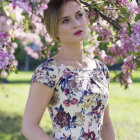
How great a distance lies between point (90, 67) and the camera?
3.32 m

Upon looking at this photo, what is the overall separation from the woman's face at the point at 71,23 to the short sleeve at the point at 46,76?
0.30 m

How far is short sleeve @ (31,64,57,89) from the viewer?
9.59 ft

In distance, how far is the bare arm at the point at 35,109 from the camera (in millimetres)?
2865

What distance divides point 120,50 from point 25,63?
105 feet

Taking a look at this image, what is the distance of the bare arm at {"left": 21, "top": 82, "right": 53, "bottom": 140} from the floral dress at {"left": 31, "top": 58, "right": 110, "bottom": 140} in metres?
0.07

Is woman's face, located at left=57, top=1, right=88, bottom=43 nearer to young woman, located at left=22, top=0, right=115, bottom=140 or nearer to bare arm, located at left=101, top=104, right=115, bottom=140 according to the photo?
young woman, located at left=22, top=0, right=115, bottom=140

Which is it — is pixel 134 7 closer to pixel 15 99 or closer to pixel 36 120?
pixel 36 120

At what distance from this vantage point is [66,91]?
118 inches

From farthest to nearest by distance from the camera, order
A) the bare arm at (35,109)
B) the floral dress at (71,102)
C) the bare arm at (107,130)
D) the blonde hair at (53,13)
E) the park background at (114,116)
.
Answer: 1. the park background at (114,116)
2. the bare arm at (107,130)
3. the blonde hair at (53,13)
4. the floral dress at (71,102)
5. the bare arm at (35,109)

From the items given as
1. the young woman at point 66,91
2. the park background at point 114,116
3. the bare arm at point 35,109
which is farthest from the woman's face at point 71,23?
the park background at point 114,116

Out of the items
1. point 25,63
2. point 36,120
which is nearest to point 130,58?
point 36,120

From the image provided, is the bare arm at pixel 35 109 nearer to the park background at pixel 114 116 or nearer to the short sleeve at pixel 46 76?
the short sleeve at pixel 46 76

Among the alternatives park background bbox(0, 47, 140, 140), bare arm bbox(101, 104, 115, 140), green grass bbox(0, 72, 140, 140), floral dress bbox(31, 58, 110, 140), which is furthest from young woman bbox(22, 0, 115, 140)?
green grass bbox(0, 72, 140, 140)

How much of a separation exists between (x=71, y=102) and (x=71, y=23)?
0.66m
